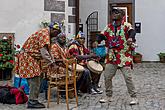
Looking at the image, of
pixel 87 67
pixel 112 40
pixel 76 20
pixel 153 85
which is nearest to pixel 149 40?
pixel 76 20

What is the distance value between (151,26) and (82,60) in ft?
28.1

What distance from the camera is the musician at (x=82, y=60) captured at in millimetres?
8008

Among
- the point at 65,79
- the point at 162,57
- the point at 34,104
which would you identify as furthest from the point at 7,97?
the point at 162,57

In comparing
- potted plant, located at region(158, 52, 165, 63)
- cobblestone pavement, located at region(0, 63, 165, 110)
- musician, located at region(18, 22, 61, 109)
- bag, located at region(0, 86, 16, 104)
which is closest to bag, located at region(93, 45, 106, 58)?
cobblestone pavement, located at region(0, 63, 165, 110)

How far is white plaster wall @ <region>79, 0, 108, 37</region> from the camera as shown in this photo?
54.2 feet

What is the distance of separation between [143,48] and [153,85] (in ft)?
21.7

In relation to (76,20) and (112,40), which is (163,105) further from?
(76,20)

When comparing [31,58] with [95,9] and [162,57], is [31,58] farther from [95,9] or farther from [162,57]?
[95,9]

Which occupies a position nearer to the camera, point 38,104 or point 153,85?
point 38,104

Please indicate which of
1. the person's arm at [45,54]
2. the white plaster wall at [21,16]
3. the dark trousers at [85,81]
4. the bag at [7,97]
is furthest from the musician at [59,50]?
the white plaster wall at [21,16]

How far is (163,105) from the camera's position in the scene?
284 inches

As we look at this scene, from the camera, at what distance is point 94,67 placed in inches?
331

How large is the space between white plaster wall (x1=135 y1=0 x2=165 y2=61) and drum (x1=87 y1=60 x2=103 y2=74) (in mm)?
8046

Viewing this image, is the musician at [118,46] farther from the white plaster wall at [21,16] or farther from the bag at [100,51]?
the white plaster wall at [21,16]
